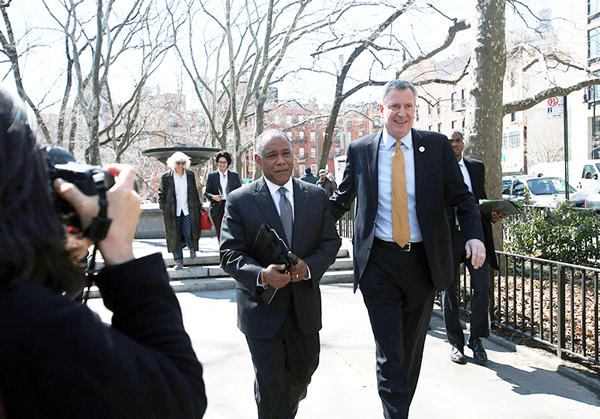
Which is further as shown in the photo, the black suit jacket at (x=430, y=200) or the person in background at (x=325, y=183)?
the person in background at (x=325, y=183)

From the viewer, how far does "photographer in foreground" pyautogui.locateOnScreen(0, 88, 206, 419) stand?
88 centimetres

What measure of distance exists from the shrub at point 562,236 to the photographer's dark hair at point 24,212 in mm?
8549

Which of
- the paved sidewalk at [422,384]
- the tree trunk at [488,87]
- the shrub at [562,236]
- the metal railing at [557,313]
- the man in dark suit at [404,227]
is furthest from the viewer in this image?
the tree trunk at [488,87]

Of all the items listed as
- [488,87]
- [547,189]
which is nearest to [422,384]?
[488,87]

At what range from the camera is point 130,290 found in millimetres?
1087

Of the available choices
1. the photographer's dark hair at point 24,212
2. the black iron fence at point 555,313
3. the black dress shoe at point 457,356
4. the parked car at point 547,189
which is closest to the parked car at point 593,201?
the parked car at point 547,189

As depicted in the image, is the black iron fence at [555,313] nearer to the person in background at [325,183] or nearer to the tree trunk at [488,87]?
the tree trunk at [488,87]

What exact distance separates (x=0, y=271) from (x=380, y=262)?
3022 millimetres

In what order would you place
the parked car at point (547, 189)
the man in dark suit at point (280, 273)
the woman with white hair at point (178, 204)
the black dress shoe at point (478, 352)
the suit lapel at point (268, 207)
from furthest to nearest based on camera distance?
the parked car at point (547, 189)
the woman with white hair at point (178, 204)
the black dress shoe at point (478, 352)
the suit lapel at point (268, 207)
the man in dark suit at point (280, 273)

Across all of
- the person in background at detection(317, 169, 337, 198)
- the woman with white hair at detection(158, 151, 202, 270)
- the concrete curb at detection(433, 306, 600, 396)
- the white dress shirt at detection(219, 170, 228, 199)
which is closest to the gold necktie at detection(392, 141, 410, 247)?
the concrete curb at detection(433, 306, 600, 396)

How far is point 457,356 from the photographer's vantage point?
201 inches

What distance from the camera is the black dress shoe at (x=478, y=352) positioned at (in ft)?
16.7

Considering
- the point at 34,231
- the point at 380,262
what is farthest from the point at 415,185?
the point at 34,231

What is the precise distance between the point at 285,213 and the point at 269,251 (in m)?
0.31
